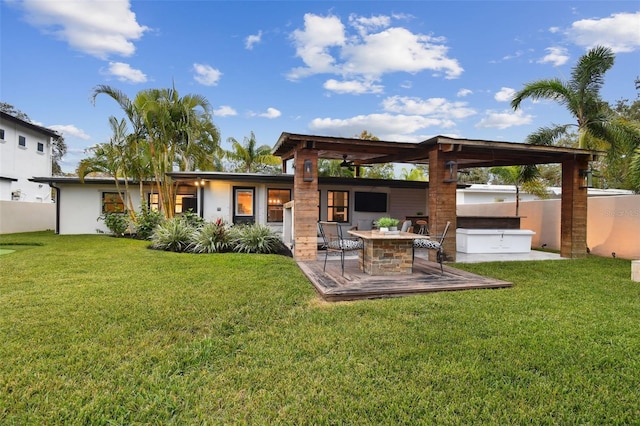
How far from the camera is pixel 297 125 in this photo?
71.2 ft

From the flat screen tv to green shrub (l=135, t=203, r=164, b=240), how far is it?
24.3ft

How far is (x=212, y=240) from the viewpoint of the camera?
9.04 m

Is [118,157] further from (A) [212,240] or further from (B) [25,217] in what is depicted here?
(B) [25,217]

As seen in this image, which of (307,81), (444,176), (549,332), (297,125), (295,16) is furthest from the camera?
(297,125)

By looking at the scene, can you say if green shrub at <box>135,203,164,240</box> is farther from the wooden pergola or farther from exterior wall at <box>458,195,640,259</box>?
exterior wall at <box>458,195,640,259</box>

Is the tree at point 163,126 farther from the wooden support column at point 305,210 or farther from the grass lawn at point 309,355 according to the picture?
the grass lawn at point 309,355

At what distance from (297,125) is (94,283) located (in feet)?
59.0

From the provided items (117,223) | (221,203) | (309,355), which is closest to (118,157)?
(117,223)

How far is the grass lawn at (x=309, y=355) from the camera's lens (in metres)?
2.12

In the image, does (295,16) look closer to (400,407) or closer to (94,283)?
(94,283)

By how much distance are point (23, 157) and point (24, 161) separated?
0.78 ft

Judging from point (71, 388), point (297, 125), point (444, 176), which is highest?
point (297, 125)

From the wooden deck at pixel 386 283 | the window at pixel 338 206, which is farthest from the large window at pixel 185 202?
the wooden deck at pixel 386 283

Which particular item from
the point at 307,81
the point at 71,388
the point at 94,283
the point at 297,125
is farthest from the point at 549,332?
the point at 297,125
